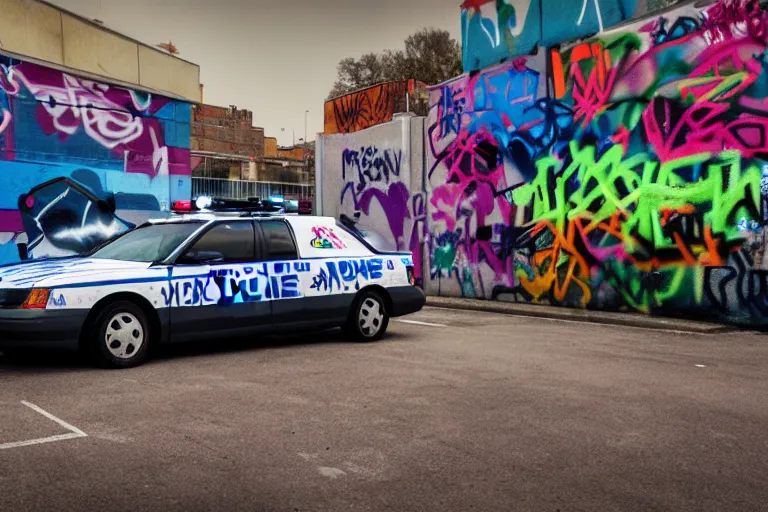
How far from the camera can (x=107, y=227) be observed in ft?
57.8

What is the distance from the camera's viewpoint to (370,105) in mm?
32688

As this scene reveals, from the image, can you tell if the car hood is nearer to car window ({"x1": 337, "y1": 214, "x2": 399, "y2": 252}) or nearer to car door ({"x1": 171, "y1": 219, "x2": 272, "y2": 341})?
car door ({"x1": 171, "y1": 219, "x2": 272, "y2": 341})

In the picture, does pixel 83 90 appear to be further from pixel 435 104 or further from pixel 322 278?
pixel 322 278

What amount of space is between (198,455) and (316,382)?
92.6 inches

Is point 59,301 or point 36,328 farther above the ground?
point 59,301

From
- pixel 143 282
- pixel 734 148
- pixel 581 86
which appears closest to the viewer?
pixel 143 282

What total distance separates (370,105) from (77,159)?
56.4ft

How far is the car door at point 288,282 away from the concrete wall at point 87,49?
9.94 m

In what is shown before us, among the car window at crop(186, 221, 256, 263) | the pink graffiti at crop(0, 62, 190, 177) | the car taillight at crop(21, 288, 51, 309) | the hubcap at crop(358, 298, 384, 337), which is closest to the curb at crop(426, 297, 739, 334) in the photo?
the hubcap at crop(358, 298, 384, 337)

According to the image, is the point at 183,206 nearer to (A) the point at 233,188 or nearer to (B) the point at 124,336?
(B) the point at 124,336

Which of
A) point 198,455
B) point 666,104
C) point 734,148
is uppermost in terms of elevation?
point 666,104

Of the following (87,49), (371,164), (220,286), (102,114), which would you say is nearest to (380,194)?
(371,164)

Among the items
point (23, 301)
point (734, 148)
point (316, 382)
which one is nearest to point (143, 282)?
point (23, 301)

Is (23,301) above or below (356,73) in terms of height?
below
